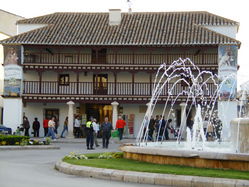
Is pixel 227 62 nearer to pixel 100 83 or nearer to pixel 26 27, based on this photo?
pixel 100 83

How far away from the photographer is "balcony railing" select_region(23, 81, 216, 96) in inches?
1847

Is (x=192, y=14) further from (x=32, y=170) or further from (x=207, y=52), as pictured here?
(x=32, y=170)

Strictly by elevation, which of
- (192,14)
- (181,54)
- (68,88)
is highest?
(192,14)

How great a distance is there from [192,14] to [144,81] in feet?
28.5

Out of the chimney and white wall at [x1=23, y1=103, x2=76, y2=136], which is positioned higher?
the chimney

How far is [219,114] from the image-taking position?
46.2m

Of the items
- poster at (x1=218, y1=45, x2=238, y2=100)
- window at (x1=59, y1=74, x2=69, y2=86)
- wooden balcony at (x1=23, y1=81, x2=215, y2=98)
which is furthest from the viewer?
window at (x1=59, y1=74, x2=69, y2=86)

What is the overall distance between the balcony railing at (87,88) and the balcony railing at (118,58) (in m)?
1.84

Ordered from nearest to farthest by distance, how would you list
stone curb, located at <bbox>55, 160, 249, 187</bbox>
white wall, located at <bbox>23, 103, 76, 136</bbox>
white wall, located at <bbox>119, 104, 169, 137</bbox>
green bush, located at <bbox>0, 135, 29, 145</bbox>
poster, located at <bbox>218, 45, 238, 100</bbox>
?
stone curb, located at <bbox>55, 160, 249, 187</bbox>, green bush, located at <bbox>0, 135, 29, 145</bbox>, poster, located at <bbox>218, 45, 238, 100</bbox>, white wall, located at <bbox>119, 104, 169, 137</bbox>, white wall, located at <bbox>23, 103, 76, 136</bbox>

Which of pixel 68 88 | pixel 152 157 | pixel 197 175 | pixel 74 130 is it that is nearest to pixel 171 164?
pixel 152 157

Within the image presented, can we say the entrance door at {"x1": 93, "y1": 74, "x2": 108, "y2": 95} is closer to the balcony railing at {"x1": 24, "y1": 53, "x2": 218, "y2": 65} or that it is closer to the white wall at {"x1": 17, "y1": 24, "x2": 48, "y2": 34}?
the balcony railing at {"x1": 24, "y1": 53, "x2": 218, "y2": 65}

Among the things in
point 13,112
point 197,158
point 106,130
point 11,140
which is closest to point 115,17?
point 13,112

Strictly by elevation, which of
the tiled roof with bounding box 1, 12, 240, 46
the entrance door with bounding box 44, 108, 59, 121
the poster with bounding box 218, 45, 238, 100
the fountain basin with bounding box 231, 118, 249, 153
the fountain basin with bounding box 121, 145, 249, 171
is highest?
the tiled roof with bounding box 1, 12, 240, 46

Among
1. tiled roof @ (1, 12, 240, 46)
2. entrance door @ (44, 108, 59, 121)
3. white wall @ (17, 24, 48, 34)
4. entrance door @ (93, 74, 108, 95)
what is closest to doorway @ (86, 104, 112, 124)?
entrance door @ (93, 74, 108, 95)
